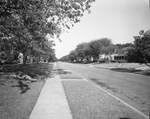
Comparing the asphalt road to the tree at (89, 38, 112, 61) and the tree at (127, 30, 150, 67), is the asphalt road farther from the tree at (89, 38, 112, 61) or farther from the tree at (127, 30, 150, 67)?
the tree at (89, 38, 112, 61)

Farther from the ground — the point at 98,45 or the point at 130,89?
the point at 98,45

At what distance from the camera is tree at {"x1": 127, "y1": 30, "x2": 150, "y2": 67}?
21.3m

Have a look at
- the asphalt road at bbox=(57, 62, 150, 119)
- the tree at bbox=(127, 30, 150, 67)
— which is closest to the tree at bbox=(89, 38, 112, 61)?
the tree at bbox=(127, 30, 150, 67)

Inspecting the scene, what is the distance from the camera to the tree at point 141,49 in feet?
69.8

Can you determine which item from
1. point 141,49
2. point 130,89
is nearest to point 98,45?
point 141,49

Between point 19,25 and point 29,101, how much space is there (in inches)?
292

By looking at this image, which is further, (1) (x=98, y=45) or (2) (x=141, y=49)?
(1) (x=98, y=45)

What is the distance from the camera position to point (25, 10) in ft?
27.9

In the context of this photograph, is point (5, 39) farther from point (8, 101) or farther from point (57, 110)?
point (57, 110)

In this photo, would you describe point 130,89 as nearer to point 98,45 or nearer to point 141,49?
point 141,49

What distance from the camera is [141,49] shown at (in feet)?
71.3

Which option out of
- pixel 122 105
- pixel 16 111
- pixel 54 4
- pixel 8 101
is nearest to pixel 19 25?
Result: pixel 54 4

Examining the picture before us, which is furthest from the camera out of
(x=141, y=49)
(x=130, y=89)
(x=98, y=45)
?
(x=98, y=45)

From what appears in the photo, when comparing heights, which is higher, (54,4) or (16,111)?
(54,4)
